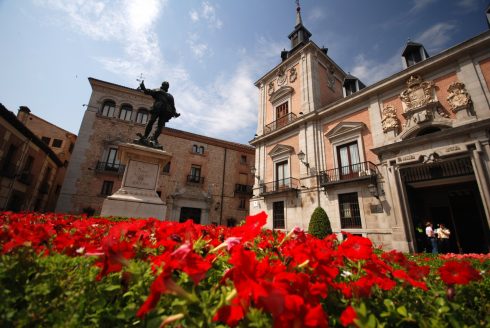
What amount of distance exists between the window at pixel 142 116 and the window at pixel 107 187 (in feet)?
22.4

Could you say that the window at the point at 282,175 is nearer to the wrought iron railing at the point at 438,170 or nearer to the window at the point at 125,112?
the wrought iron railing at the point at 438,170

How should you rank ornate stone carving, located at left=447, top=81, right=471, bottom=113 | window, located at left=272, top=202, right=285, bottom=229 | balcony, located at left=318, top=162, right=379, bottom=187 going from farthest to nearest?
1. window, located at left=272, top=202, right=285, bottom=229
2. balcony, located at left=318, top=162, right=379, bottom=187
3. ornate stone carving, located at left=447, top=81, right=471, bottom=113

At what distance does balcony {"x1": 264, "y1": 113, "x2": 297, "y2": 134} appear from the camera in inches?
682

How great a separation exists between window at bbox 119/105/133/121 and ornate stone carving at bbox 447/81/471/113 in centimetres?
2462

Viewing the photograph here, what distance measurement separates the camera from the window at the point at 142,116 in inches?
874

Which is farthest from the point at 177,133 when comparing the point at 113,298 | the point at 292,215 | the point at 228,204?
the point at 113,298

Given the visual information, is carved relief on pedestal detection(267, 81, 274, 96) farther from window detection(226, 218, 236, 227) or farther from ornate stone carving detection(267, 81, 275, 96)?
window detection(226, 218, 236, 227)

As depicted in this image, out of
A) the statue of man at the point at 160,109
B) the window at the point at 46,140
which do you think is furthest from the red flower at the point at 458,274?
the window at the point at 46,140

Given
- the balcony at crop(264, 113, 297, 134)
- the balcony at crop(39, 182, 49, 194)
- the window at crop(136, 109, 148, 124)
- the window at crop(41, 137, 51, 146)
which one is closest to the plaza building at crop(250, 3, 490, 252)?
the balcony at crop(264, 113, 297, 134)

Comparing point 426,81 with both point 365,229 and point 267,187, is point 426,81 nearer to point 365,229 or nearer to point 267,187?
point 365,229

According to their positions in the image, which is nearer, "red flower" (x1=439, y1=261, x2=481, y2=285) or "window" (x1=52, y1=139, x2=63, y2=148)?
"red flower" (x1=439, y1=261, x2=481, y2=285)

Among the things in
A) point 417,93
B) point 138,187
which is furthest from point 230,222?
point 417,93

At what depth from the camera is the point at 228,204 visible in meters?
23.2

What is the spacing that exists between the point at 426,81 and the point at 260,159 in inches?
466
